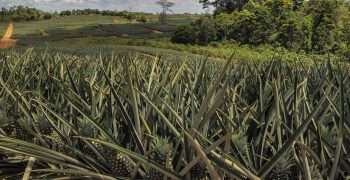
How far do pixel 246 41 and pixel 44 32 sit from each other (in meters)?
38.7

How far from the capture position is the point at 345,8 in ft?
119

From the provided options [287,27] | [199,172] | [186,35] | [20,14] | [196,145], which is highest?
[196,145]

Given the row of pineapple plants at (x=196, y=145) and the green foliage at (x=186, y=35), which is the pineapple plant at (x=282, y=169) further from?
the green foliage at (x=186, y=35)

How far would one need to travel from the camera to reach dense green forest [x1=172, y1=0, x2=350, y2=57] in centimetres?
3441

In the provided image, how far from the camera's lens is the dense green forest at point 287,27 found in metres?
34.4

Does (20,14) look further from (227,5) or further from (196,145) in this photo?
(196,145)

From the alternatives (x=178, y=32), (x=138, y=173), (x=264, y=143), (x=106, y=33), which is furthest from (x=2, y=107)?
(x=106, y=33)

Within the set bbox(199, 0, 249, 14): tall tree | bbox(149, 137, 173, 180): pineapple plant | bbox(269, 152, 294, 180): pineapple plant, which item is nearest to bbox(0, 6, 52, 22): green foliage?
bbox(199, 0, 249, 14): tall tree

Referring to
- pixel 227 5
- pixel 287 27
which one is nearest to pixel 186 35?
pixel 287 27

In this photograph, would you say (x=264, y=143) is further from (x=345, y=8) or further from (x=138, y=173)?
(x=345, y=8)

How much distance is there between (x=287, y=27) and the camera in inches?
1427

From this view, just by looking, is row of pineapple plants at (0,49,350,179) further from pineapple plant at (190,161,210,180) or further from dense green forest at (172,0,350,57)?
dense green forest at (172,0,350,57)

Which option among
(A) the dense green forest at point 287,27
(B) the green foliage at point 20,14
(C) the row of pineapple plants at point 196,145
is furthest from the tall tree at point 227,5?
(C) the row of pineapple plants at point 196,145

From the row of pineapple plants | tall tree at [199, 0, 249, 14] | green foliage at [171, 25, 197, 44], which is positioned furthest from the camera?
tall tree at [199, 0, 249, 14]
